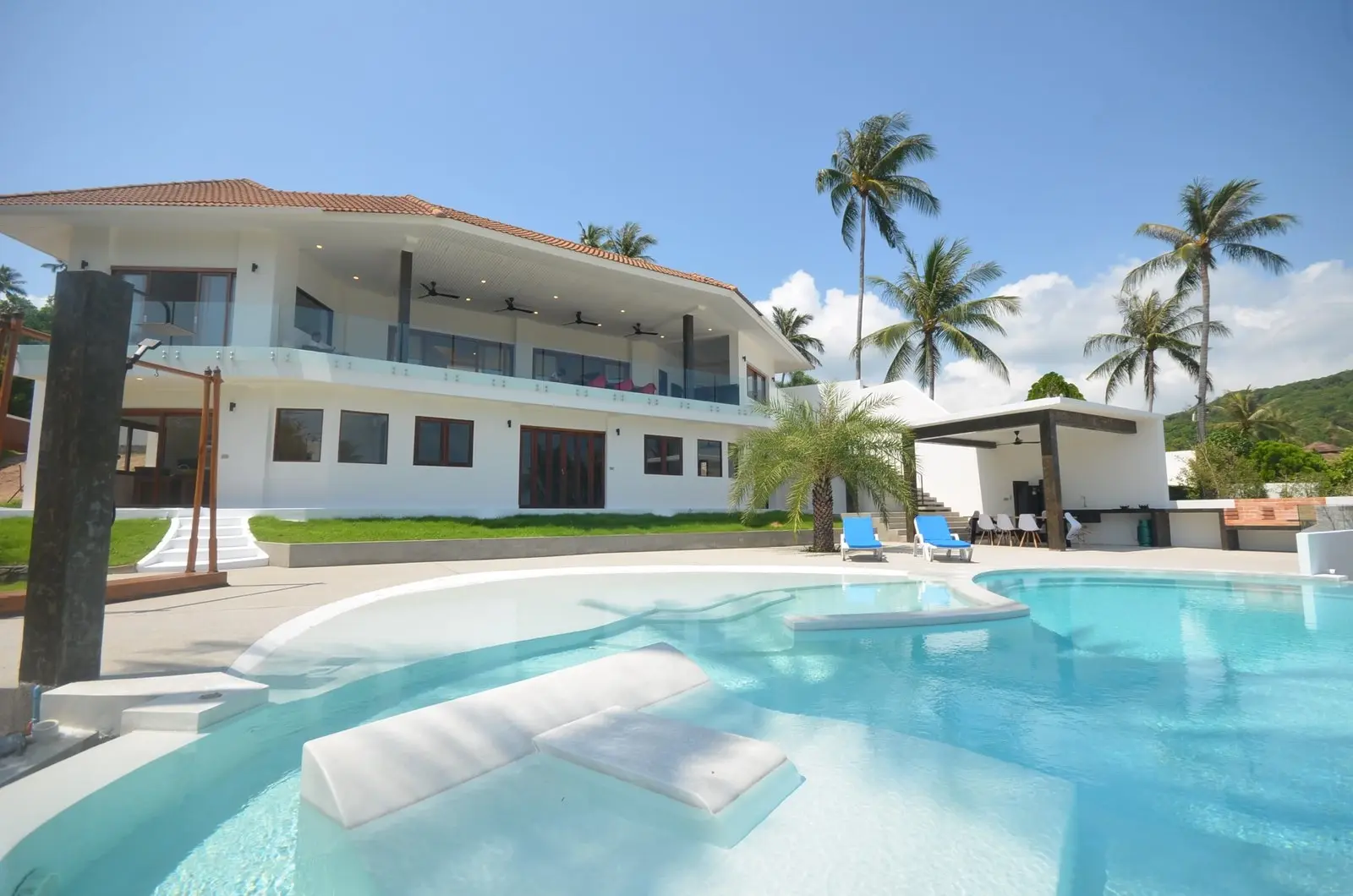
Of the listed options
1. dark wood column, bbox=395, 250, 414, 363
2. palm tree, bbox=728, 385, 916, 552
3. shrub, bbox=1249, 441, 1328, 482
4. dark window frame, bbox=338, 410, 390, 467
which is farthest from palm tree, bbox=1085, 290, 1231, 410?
dark window frame, bbox=338, 410, 390, 467


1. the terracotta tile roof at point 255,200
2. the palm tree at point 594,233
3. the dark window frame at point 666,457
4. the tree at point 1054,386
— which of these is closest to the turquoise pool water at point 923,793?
the terracotta tile roof at point 255,200

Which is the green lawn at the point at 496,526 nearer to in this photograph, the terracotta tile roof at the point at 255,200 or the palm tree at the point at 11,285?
the terracotta tile roof at the point at 255,200

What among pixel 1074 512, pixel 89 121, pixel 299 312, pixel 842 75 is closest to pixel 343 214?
pixel 299 312

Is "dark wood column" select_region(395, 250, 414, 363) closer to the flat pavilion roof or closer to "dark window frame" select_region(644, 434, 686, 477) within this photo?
"dark window frame" select_region(644, 434, 686, 477)

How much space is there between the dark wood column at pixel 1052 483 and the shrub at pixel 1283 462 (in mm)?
20137

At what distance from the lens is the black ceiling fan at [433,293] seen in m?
20.0

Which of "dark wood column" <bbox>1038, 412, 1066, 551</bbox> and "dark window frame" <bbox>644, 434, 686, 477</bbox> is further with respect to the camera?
"dark window frame" <bbox>644, 434, 686, 477</bbox>

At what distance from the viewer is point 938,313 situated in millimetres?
29438

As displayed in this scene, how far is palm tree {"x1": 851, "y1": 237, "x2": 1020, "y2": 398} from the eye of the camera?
28.6m

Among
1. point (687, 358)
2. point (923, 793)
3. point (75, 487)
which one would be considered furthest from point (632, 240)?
point (923, 793)

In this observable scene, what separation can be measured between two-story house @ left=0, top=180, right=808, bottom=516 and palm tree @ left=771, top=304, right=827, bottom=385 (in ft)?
64.9

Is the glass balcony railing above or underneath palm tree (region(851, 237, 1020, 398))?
underneath

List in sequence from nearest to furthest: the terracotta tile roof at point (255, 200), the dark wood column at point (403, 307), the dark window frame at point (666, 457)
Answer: the terracotta tile roof at point (255, 200)
the dark wood column at point (403, 307)
the dark window frame at point (666, 457)

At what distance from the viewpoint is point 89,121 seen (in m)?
8.85
